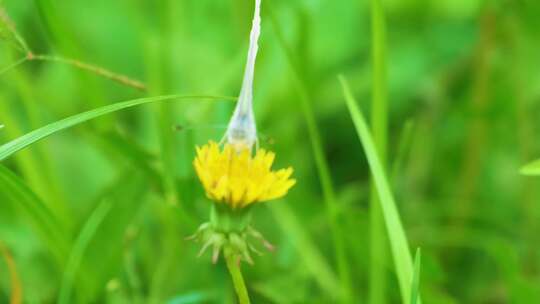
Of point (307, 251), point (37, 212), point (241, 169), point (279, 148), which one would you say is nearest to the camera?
point (241, 169)

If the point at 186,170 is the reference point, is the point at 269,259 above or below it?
below

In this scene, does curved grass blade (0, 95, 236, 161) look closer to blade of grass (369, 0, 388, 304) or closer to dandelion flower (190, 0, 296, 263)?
dandelion flower (190, 0, 296, 263)

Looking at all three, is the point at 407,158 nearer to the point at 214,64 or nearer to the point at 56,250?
the point at 214,64

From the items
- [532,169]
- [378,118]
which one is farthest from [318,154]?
[532,169]

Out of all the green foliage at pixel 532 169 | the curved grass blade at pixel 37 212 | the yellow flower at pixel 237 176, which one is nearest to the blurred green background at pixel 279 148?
the curved grass blade at pixel 37 212

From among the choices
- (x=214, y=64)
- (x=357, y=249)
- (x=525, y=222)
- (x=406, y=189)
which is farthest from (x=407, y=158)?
(x=357, y=249)

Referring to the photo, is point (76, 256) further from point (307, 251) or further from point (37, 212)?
point (307, 251)
